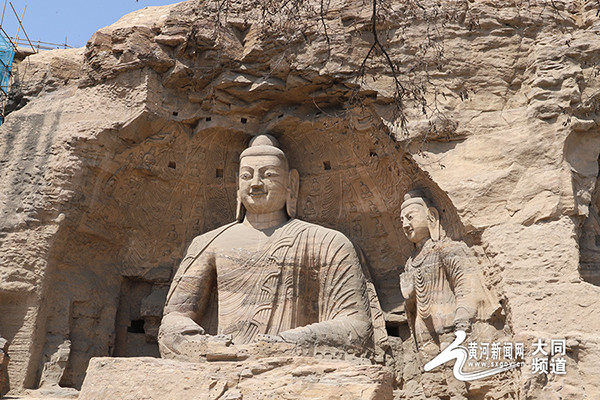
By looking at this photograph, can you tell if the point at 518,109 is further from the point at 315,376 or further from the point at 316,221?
the point at 315,376

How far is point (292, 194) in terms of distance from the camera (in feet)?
26.2

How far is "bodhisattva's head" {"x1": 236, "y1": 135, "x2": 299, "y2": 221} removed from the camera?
306 inches

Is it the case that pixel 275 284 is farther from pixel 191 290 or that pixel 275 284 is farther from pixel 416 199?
pixel 416 199

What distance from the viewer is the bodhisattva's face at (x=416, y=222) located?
23.7 ft

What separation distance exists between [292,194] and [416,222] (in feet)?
4.63

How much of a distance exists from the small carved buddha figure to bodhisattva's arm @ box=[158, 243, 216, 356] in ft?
6.12

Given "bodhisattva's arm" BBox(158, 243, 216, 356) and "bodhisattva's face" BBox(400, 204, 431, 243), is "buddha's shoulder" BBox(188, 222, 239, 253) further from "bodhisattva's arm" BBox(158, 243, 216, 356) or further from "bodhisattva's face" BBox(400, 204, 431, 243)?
"bodhisattva's face" BBox(400, 204, 431, 243)

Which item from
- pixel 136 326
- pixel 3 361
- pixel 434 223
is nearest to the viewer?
pixel 3 361

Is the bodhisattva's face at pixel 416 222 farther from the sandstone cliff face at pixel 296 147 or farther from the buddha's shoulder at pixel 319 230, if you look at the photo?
the buddha's shoulder at pixel 319 230

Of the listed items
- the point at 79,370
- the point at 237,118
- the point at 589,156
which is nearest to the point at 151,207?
the point at 237,118

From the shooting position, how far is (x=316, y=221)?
8.21m

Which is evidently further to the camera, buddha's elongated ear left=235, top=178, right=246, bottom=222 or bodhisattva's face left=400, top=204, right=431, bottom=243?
buddha's elongated ear left=235, top=178, right=246, bottom=222

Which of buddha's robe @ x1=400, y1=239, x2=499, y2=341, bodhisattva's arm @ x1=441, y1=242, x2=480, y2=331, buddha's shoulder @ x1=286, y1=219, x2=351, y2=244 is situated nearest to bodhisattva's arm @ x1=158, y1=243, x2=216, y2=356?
buddha's shoulder @ x1=286, y1=219, x2=351, y2=244

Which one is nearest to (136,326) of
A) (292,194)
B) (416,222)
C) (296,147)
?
(292,194)
